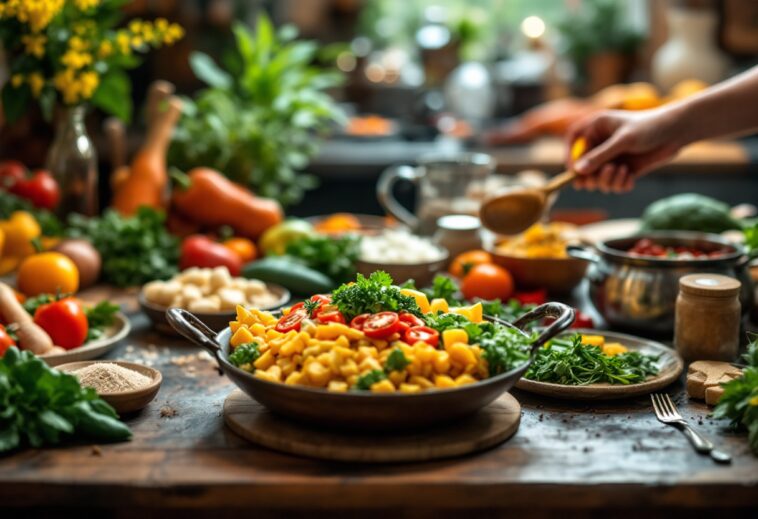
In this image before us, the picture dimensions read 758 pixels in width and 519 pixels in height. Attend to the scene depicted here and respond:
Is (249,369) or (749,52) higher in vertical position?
(749,52)

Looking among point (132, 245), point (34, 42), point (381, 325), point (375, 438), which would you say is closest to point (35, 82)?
point (34, 42)

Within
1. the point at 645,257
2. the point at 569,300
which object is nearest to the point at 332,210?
the point at 569,300

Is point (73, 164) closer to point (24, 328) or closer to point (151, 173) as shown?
point (151, 173)

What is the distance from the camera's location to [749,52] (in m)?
5.56

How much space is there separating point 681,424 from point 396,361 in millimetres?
565

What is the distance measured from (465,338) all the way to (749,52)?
4709mm

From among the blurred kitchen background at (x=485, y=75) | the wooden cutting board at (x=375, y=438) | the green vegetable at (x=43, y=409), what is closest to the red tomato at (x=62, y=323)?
the green vegetable at (x=43, y=409)

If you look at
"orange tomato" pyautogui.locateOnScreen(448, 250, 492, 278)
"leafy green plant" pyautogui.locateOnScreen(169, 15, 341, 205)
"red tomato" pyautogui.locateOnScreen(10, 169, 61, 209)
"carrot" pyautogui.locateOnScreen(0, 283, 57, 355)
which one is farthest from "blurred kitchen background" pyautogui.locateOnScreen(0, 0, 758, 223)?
"carrot" pyautogui.locateOnScreen(0, 283, 57, 355)

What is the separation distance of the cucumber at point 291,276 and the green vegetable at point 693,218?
1.08 metres

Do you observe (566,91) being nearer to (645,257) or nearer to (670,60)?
(670,60)

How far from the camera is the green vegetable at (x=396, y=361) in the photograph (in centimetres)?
151

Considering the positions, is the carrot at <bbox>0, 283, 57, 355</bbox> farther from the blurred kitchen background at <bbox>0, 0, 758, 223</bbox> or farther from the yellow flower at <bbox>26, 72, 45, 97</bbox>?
the blurred kitchen background at <bbox>0, 0, 758, 223</bbox>

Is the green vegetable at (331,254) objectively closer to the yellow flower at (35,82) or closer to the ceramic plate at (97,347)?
the ceramic plate at (97,347)

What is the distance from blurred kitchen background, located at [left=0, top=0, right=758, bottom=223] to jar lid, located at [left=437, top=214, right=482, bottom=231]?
39.1 inches
